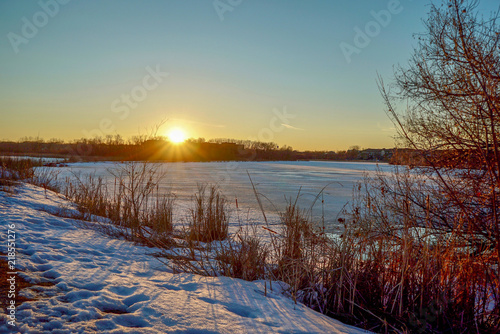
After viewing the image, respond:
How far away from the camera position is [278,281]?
11.4 ft

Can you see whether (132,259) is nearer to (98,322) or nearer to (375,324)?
(98,322)

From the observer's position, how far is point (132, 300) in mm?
2586

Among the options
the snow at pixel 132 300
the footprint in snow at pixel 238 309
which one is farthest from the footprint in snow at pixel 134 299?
the footprint in snow at pixel 238 309

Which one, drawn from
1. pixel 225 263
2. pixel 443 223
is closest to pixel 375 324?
pixel 225 263

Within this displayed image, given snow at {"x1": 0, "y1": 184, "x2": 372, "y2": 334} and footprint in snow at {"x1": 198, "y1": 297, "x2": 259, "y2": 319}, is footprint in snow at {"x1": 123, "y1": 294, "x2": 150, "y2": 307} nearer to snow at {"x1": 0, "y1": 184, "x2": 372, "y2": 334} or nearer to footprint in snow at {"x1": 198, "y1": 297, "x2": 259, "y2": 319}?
snow at {"x1": 0, "y1": 184, "x2": 372, "y2": 334}

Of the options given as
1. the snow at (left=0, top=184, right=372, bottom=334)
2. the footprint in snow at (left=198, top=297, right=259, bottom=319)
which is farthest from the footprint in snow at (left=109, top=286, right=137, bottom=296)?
the footprint in snow at (left=198, top=297, right=259, bottom=319)

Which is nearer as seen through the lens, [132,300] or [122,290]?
[132,300]

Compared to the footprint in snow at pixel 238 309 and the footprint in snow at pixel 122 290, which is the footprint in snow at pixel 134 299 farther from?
the footprint in snow at pixel 238 309

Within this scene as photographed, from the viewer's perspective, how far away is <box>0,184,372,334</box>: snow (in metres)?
2.13

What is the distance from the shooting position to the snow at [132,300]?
2129 mm

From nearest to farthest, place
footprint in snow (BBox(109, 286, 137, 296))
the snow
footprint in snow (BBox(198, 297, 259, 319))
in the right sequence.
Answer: the snow
footprint in snow (BBox(198, 297, 259, 319))
footprint in snow (BBox(109, 286, 137, 296))

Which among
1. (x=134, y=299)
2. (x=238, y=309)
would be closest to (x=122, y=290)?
(x=134, y=299)

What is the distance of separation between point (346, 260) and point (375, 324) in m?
0.64

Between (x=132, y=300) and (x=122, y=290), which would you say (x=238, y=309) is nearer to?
(x=132, y=300)
